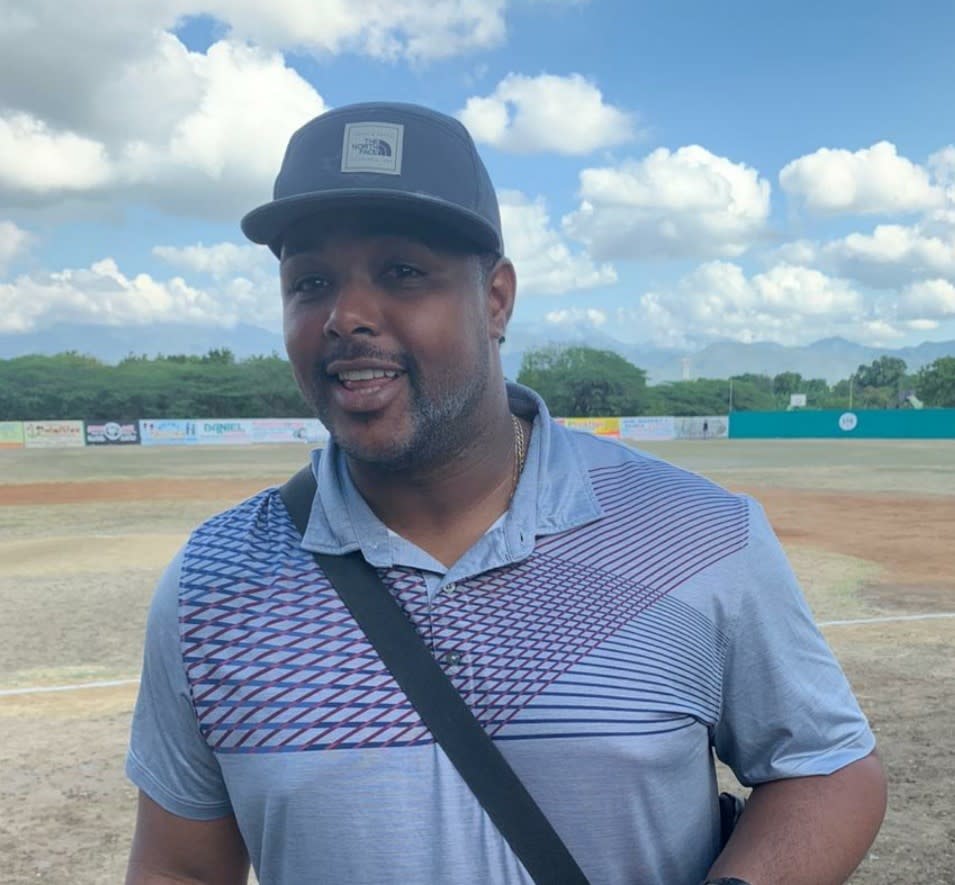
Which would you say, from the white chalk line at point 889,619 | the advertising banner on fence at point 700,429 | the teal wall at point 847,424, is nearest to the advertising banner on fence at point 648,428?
the advertising banner on fence at point 700,429

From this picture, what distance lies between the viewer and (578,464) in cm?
196

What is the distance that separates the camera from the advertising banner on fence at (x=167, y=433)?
5253 cm

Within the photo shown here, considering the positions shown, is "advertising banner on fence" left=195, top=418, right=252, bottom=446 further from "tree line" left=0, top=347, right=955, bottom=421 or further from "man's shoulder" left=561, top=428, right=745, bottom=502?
"man's shoulder" left=561, top=428, right=745, bottom=502

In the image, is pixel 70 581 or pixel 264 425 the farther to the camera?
pixel 264 425

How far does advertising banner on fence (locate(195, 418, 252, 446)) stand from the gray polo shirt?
53.2 meters

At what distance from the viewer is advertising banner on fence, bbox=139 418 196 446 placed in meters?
52.5

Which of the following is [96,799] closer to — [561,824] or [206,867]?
[206,867]

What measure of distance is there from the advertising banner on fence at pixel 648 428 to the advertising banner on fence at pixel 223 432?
22.1 metres

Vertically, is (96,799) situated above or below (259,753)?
below

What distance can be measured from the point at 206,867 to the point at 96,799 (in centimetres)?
393

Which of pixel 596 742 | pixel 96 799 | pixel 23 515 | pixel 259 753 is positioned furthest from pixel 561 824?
pixel 23 515

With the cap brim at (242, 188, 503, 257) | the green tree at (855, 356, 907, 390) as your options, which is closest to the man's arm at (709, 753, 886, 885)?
the cap brim at (242, 188, 503, 257)

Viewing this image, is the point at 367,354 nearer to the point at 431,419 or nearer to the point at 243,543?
the point at 431,419

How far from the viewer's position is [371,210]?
5.75 ft
